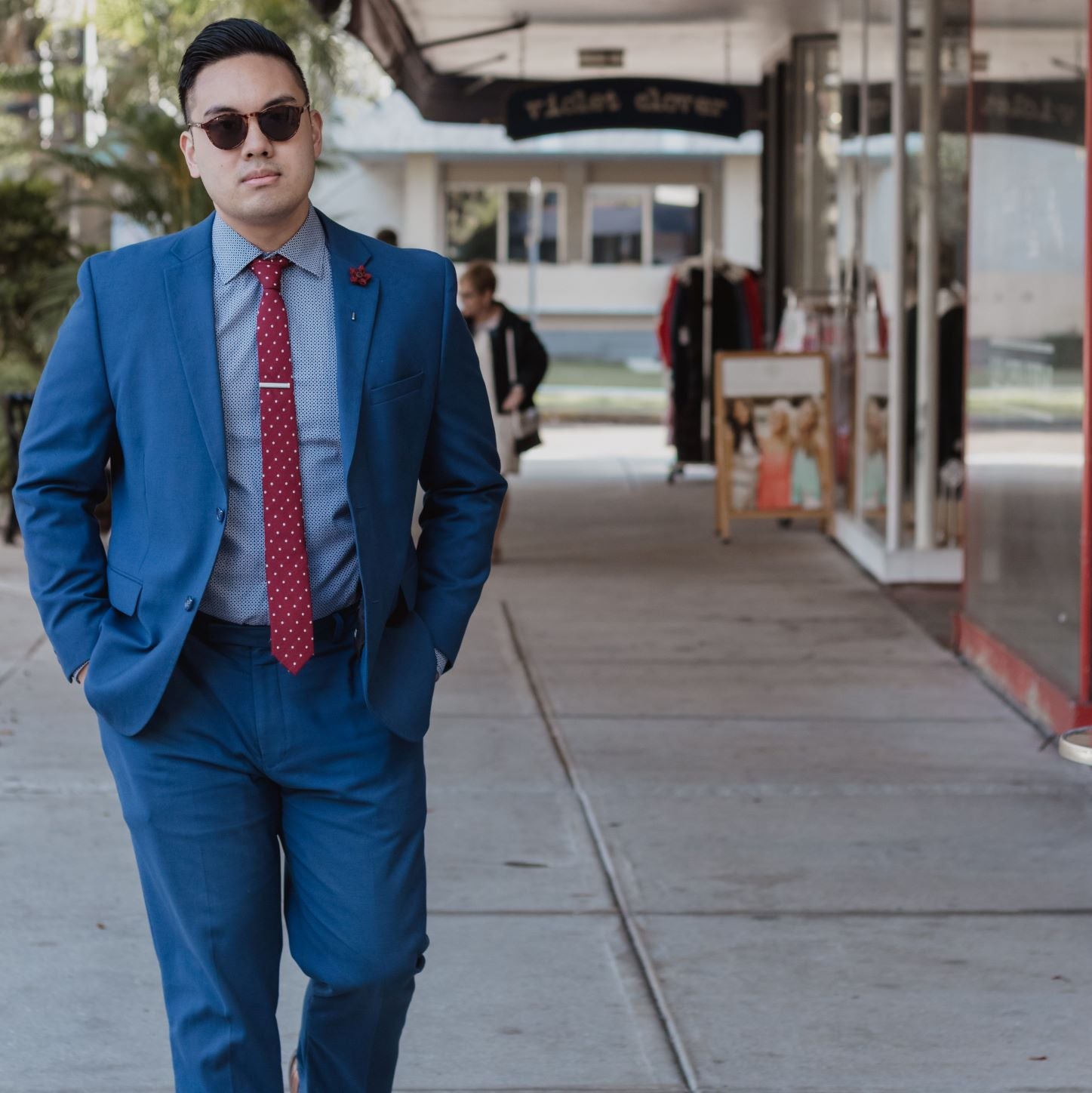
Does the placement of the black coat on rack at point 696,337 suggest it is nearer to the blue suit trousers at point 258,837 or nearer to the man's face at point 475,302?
the man's face at point 475,302

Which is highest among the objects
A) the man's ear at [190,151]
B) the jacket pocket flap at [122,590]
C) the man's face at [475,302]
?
the man's ear at [190,151]

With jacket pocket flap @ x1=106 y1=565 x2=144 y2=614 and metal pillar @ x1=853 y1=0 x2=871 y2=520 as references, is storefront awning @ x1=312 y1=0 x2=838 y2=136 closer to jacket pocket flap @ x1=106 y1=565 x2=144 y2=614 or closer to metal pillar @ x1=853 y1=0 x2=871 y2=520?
metal pillar @ x1=853 y1=0 x2=871 y2=520

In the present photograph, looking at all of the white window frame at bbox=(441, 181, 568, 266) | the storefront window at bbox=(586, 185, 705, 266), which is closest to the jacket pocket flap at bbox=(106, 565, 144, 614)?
the white window frame at bbox=(441, 181, 568, 266)

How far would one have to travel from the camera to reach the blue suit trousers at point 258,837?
290 centimetres

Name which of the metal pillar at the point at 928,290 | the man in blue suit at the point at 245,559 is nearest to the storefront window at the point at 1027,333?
the metal pillar at the point at 928,290

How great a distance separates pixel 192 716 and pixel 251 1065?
543 mm

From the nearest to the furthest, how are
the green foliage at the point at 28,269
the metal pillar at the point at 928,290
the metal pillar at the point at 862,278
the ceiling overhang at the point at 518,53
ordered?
1. the metal pillar at the point at 928,290
2. the metal pillar at the point at 862,278
3. the green foliage at the point at 28,269
4. the ceiling overhang at the point at 518,53

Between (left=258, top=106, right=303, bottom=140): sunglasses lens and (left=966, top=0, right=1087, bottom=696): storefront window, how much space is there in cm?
414

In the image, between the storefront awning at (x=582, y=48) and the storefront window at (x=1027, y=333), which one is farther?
the storefront awning at (x=582, y=48)

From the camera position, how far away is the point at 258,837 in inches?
117

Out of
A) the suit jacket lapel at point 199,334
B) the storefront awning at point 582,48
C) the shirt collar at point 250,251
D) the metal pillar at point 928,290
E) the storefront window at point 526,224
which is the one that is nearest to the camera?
the suit jacket lapel at point 199,334

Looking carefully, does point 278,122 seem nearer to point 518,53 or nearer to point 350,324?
point 350,324

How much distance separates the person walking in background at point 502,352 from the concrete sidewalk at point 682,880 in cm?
253

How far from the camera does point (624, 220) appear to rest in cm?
3916
